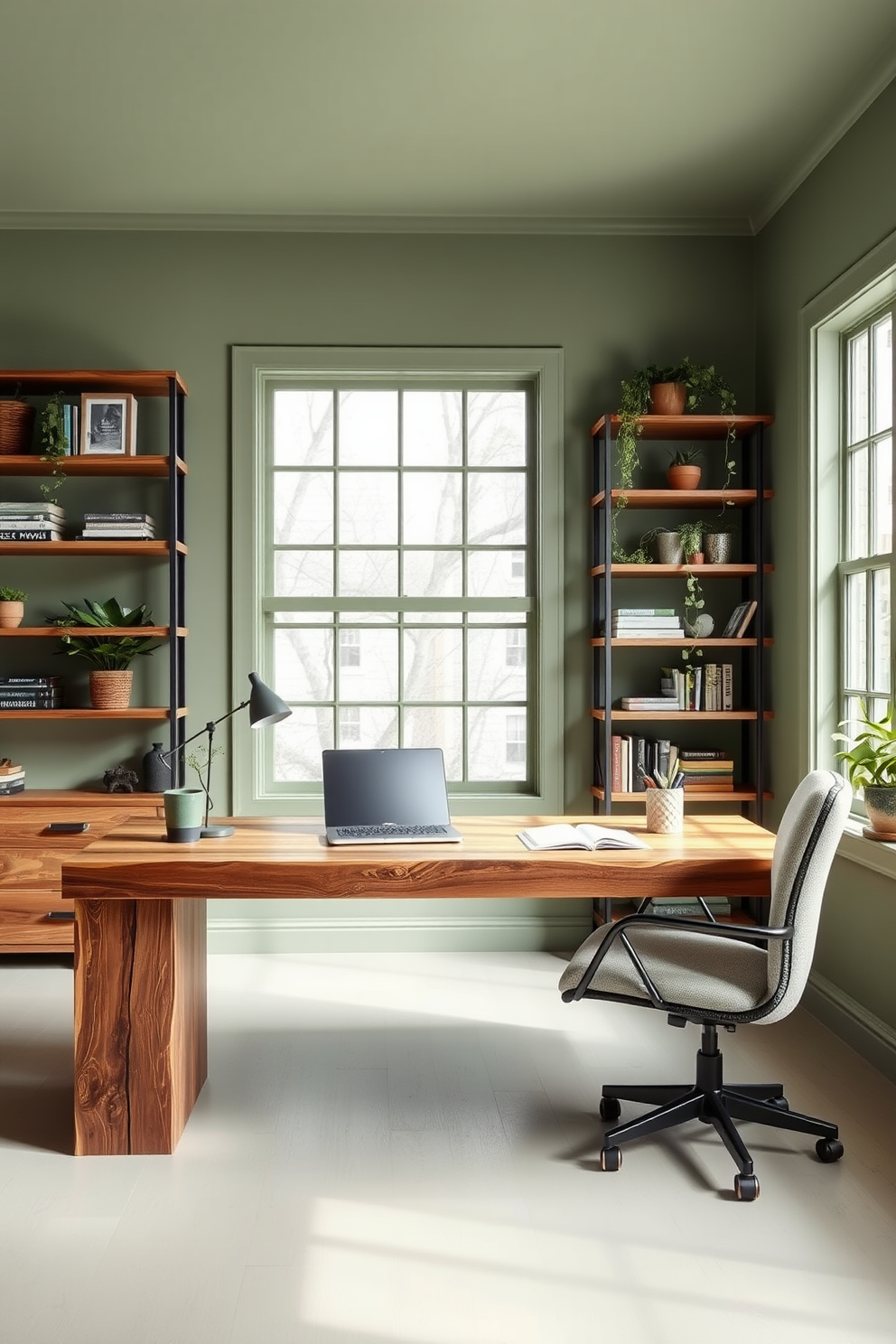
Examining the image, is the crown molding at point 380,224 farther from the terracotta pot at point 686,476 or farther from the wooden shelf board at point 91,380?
the terracotta pot at point 686,476

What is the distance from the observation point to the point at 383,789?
307 cm

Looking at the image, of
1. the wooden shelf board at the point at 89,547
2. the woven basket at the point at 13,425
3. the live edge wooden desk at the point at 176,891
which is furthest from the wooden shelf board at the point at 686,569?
the woven basket at the point at 13,425

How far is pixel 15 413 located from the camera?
4371mm

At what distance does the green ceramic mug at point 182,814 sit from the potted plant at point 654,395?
238 cm

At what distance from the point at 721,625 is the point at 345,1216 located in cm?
310

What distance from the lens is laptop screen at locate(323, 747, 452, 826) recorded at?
9.94ft

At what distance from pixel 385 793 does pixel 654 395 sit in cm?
234

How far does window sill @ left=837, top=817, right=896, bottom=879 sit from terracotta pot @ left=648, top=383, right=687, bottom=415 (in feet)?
6.05

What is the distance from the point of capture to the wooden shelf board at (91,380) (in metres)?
4.29

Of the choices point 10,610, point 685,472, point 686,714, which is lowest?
point 686,714

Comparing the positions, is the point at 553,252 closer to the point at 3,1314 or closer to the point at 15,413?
the point at 15,413

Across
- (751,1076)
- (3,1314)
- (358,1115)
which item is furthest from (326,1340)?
(751,1076)

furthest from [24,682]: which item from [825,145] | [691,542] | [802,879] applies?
[825,145]

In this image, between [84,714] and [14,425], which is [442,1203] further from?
[14,425]
